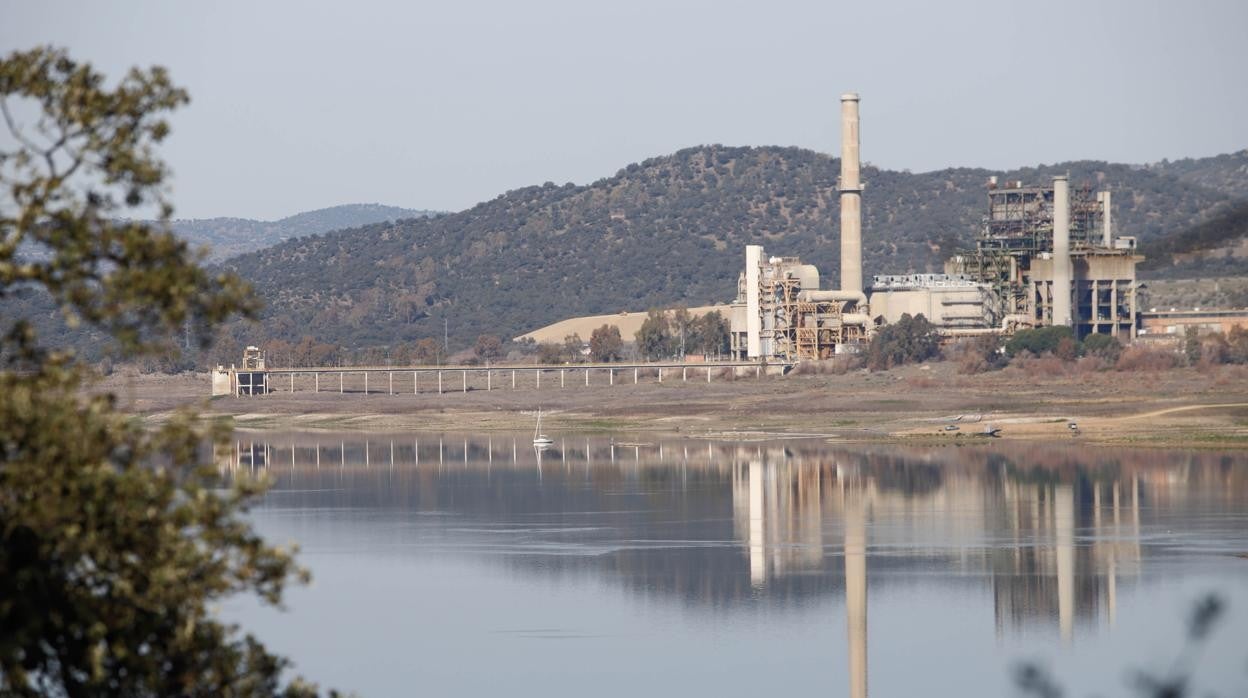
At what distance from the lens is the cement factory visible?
4926 inches

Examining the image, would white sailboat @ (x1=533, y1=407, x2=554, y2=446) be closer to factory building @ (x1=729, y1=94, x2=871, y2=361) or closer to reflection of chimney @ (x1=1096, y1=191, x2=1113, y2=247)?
factory building @ (x1=729, y1=94, x2=871, y2=361)

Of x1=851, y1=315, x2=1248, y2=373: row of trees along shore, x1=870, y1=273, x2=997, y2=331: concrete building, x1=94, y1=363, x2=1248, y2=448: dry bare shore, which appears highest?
x1=870, y1=273, x2=997, y2=331: concrete building

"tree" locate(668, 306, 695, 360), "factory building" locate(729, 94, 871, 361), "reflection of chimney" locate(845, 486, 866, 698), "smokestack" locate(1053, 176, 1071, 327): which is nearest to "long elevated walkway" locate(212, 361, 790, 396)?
"factory building" locate(729, 94, 871, 361)

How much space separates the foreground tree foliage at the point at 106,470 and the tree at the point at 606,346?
137702 millimetres

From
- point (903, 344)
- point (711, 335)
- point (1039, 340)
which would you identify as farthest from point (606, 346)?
point (1039, 340)

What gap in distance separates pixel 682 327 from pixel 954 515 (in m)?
101

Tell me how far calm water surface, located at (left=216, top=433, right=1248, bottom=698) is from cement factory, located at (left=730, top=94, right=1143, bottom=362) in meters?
46.8

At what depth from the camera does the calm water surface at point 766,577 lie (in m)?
37.7

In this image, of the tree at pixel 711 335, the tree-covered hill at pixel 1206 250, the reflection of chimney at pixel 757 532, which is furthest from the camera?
the tree at pixel 711 335

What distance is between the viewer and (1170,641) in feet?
129

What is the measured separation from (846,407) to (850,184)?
1001 inches

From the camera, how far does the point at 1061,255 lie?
4791 inches

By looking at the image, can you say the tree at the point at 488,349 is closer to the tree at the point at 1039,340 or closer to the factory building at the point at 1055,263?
the factory building at the point at 1055,263

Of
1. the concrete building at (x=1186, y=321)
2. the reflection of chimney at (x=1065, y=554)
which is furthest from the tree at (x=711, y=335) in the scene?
the reflection of chimney at (x=1065, y=554)
